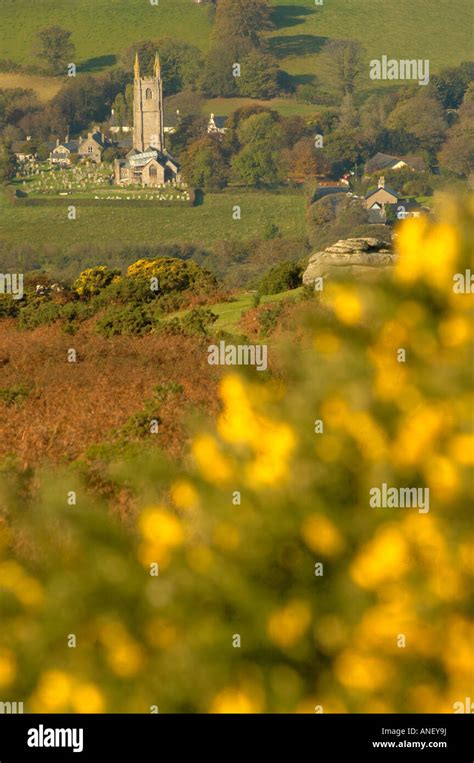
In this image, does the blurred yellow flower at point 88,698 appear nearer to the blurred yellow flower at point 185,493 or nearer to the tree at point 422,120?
the blurred yellow flower at point 185,493

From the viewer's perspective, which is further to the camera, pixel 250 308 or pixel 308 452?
pixel 250 308

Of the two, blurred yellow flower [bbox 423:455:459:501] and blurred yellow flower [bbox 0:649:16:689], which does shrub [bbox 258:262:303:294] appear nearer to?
blurred yellow flower [bbox 423:455:459:501]

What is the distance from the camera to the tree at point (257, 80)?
167 m

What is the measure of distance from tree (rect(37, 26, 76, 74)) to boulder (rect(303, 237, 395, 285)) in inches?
6029

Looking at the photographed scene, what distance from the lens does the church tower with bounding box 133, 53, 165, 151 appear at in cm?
15588

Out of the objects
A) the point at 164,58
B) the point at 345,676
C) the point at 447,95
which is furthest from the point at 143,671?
the point at 164,58

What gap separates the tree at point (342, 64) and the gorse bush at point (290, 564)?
168m

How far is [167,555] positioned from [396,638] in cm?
91

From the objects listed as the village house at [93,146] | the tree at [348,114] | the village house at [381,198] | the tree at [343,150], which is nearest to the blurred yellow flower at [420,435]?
the village house at [381,198]

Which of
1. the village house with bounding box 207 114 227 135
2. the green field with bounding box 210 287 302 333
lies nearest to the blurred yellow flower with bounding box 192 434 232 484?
the green field with bounding box 210 287 302 333

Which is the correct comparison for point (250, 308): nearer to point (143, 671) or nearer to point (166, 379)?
point (166, 379)

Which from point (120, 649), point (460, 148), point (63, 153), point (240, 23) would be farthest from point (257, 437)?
point (240, 23)

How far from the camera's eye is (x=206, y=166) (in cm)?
12631

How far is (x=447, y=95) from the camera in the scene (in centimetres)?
16500
